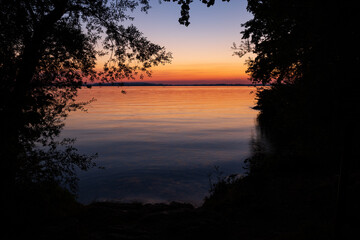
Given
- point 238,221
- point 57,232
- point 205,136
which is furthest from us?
point 205,136

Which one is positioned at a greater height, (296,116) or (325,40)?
(325,40)

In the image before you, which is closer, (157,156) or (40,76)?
(40,76)

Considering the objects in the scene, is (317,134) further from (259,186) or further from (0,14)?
(0,14)

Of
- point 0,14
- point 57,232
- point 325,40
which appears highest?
point 0,14

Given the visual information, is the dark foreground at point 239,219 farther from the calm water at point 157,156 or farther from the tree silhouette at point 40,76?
the calm water at point 157,156

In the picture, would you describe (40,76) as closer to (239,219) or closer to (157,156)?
(239,219)

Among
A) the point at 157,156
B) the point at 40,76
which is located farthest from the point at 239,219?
the point at 157,156

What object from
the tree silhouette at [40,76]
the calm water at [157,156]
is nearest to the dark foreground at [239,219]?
the tree silhouette at [40,76]

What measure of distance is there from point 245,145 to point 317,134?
87.8ft

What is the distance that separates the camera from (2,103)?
333 inches

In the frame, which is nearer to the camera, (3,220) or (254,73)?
(3,220)

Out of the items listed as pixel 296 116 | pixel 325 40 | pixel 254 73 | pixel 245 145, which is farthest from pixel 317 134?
pixel 245 145

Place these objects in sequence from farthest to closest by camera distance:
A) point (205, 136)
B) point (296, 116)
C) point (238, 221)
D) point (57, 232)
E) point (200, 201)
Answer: point (205, 136), point (200, 201), point (238, 221), point (57, 232), point (296, 116)

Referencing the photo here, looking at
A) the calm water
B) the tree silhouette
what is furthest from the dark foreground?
the calm water
